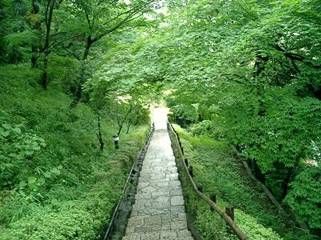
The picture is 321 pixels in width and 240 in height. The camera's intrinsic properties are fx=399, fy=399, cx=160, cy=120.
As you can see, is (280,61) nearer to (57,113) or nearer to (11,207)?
(11,207)

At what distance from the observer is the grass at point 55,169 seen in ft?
28.3

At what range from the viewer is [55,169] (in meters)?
11.1

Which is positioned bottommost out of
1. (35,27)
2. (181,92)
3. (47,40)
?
(181,92)

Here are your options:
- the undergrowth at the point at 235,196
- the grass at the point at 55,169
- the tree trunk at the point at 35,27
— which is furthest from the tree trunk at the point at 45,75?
the undergrowth at the point at 235,196

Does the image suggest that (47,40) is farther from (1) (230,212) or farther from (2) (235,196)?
(1) (230,212)

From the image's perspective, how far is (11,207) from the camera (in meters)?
9.56

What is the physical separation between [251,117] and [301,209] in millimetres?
2923

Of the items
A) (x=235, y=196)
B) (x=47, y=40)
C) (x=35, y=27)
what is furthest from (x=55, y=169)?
(x=35, y=27)

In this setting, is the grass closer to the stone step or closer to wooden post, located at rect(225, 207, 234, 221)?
the stone step

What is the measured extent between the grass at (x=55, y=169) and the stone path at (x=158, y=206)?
92 centimetres

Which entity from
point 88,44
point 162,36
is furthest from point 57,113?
point 162,36

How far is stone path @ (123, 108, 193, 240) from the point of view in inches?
419

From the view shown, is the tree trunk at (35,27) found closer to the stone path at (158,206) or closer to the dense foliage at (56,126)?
the dense foliage at (56,126)

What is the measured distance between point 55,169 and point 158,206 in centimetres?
374
